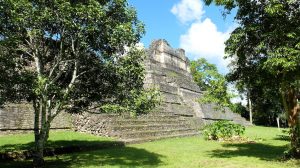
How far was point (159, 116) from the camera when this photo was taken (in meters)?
27.3

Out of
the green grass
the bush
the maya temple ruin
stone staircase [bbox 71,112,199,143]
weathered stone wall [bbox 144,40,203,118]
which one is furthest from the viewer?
weathered stone wall [bbox 144,40,203,118]

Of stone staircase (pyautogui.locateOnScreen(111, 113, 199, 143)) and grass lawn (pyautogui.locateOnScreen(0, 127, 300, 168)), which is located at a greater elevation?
stone staircase (pyautogui.locateOnScreen(111, 113, 199, 143))

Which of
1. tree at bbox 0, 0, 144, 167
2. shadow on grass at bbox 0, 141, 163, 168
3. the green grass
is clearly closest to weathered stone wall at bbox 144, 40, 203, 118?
the green grass

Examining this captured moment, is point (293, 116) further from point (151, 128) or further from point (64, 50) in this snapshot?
point (151, 128)

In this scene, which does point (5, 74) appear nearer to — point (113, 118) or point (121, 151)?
point (121, 151)

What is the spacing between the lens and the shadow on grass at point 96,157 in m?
13.6

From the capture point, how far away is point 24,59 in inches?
565

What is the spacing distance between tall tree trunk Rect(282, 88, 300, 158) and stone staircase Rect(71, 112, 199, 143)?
7.47 m

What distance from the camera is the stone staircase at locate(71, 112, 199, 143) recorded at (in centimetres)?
2139

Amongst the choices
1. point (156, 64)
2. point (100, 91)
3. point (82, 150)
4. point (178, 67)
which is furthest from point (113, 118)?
point (178, 67)

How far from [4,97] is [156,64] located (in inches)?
950

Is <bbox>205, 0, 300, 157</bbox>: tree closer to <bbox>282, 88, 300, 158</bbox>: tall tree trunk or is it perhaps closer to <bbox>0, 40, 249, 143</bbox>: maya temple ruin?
<bbox>282, 88, 300, 158</bbox>: tall tree trunk

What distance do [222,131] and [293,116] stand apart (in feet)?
31.3

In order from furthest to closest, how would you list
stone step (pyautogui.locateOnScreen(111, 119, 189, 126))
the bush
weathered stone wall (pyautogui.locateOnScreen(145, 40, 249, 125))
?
weathered stone wall (pyautogui.locateOnScreen(145, 40, 249, 125)), the bush, stone step (pyautogui.locateOnScreen(111, 119, 189, 126))
